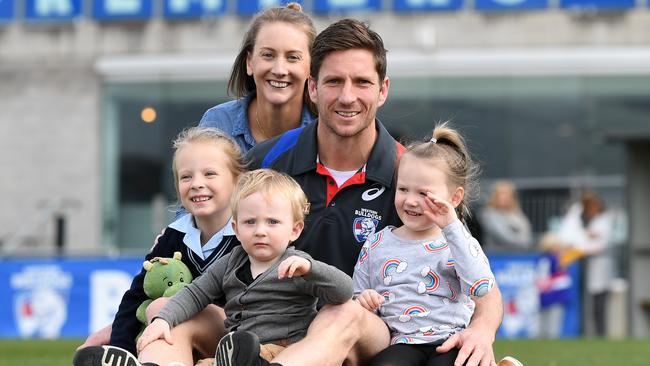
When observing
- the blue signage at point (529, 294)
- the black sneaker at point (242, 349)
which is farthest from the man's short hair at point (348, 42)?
the blue signage at point (529, 294)

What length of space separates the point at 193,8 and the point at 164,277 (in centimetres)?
1947

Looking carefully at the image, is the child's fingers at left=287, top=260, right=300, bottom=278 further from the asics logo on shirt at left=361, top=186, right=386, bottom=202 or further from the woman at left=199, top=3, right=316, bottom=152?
the woman at left=199, top=3, right=316, bottom=152

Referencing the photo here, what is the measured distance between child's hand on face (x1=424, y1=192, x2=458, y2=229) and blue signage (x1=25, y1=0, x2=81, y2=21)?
20481 mm

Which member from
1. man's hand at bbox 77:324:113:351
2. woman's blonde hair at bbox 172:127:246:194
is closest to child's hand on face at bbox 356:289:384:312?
woman's blonde hair at bbox 172:127:246:194

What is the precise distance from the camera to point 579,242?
17.2 metres

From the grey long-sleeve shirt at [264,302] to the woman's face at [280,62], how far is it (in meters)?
1.42

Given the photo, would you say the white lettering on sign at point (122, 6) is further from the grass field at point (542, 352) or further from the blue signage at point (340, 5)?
the grass field at point (542, 352)

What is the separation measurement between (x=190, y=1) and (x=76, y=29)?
237 centimetres

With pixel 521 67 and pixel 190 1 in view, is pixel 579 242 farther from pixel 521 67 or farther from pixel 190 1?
pixel 190 1

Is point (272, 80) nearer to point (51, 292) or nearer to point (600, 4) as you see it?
point (51, 292)

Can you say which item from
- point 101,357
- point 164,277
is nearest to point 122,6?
point 164,277

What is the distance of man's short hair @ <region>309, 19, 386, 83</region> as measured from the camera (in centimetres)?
627

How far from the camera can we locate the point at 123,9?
83.6 feet

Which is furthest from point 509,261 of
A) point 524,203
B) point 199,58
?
point 199,58
